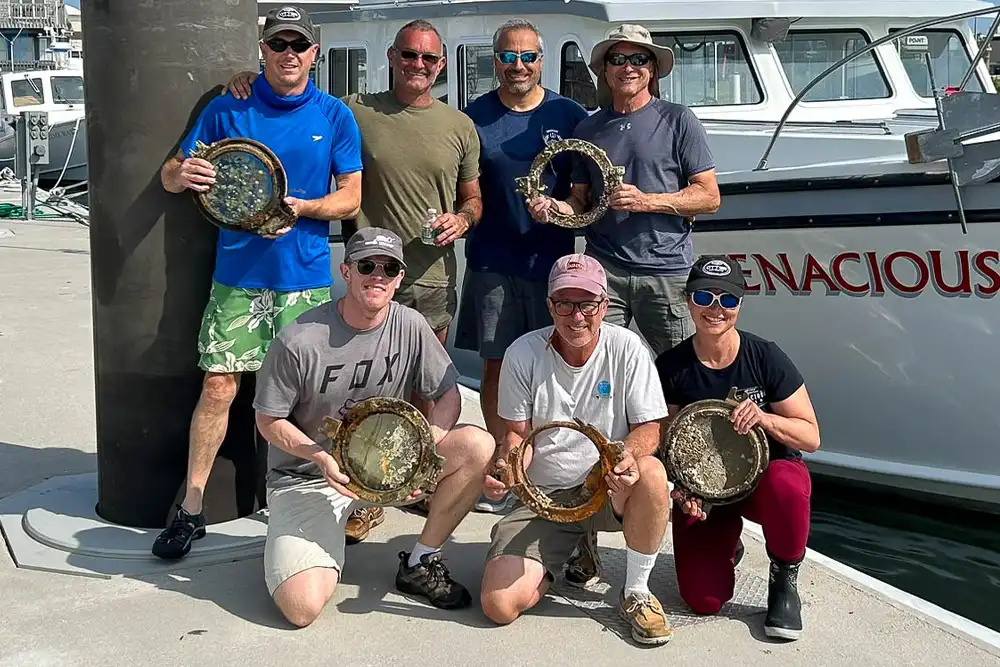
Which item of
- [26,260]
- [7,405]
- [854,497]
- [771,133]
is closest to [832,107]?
[771,133]

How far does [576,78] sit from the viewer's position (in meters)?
6.96

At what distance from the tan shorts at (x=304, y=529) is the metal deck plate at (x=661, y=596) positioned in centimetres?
74

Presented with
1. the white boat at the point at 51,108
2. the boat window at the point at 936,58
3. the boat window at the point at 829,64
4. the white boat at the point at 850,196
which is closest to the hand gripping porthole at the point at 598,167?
the white boat at the point at 850,196

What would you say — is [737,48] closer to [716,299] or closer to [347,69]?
[347,69]

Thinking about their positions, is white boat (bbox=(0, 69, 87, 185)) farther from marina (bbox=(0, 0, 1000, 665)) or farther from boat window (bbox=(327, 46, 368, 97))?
boat window (bbox=(327, 46, 368, 97))

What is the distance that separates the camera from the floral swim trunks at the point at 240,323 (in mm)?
4023

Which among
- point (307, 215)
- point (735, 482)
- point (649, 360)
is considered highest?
point (307, 215)

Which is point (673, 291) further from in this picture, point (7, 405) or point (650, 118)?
→ point (7, 405)

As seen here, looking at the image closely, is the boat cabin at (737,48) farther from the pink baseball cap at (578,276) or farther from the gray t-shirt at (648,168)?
the pink baseball cap at (578,276)

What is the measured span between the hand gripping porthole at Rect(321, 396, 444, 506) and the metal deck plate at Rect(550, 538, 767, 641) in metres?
0.66

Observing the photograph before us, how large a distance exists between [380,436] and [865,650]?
1.58m

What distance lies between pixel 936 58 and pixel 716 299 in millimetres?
5023

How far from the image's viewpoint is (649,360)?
141 inches

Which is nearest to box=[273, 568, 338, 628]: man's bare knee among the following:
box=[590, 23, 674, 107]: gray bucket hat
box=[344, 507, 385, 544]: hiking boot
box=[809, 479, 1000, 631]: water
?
box=[344, 507, 385, 544]: hiking boot
